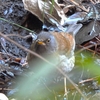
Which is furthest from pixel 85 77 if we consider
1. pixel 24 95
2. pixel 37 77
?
pixel 24 95

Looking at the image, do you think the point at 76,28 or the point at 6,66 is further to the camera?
the point at 76,28

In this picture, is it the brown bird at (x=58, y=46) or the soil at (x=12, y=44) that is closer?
the soil at (x=12, y=44)

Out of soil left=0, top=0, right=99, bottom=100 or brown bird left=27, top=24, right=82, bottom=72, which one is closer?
soil left=0, top=0, right=99, bottom=100

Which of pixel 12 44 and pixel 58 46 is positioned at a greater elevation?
pixel 12 44

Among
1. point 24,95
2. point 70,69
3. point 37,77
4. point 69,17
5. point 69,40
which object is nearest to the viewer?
point 24,95

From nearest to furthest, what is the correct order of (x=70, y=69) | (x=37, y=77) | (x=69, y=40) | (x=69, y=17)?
(x=37, y=77) < (x=70, y=69) < (x=69, y=40) < (x=69, y=17)

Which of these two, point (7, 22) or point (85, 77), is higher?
point (7, 22)

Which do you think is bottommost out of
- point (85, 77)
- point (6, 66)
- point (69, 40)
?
point (85, 77)

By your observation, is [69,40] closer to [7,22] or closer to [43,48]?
[43,48]
